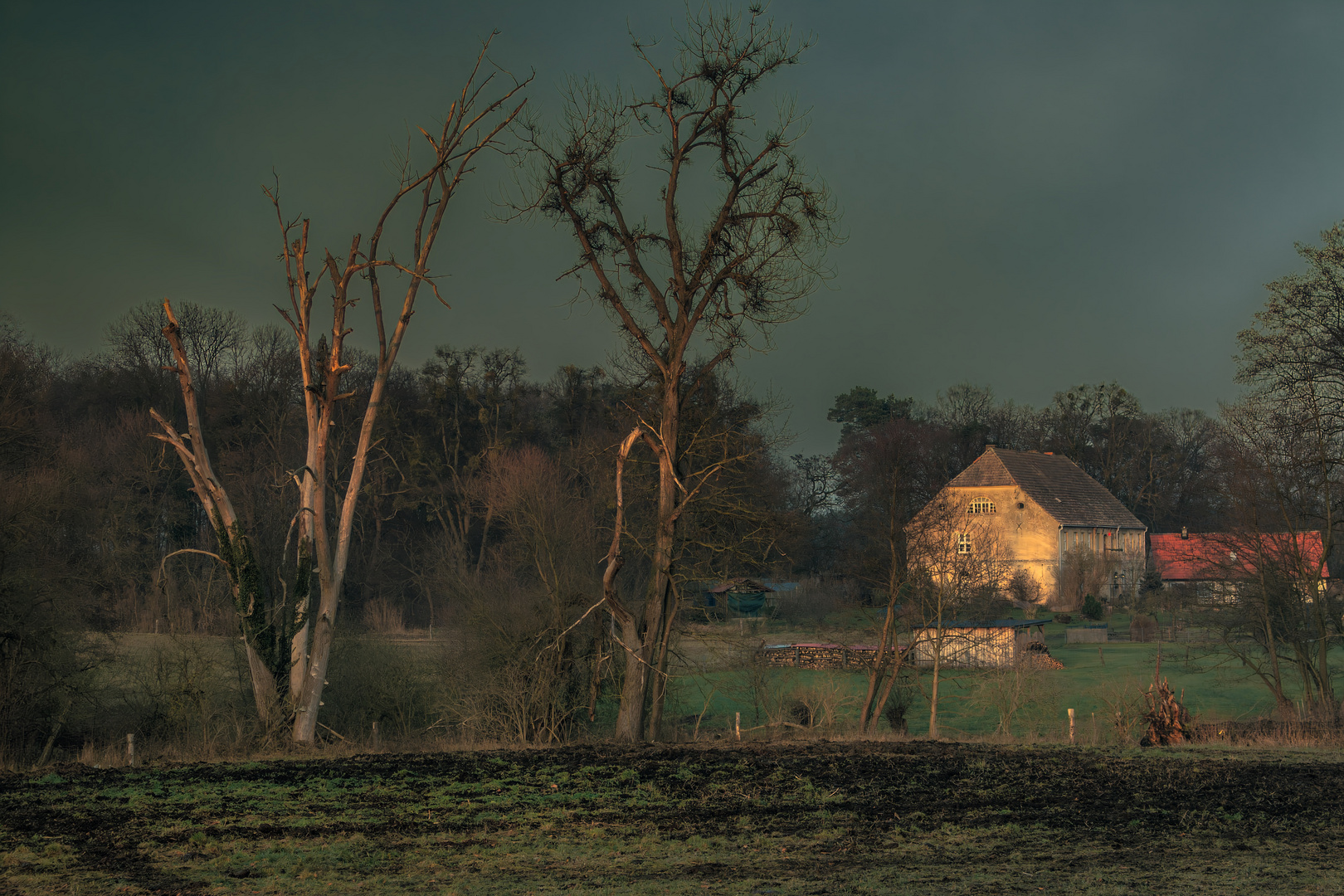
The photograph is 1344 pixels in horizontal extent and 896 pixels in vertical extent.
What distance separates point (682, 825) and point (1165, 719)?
42.9 ft

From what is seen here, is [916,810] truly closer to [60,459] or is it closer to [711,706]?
[711,706]

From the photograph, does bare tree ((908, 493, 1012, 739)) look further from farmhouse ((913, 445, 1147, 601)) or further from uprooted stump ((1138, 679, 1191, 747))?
farmhouse ((913, 445, 1147, 601))

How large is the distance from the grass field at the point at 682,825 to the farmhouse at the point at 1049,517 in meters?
49.7

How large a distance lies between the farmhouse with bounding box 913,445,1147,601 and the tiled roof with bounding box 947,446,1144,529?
2.1 inches

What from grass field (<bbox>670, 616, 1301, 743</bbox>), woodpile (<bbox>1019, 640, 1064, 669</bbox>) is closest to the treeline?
grass field (<bbox>670, 616, 1301, 743</bbox>)

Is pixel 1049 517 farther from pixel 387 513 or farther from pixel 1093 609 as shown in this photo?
pixel 387 513

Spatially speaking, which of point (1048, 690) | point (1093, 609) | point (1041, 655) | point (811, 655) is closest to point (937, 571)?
point (1048, 690)

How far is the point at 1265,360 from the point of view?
87.2 feet

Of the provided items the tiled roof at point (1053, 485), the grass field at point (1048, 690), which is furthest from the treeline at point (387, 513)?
the tiled roof at point (1053, 485)

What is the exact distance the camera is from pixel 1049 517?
213 feet

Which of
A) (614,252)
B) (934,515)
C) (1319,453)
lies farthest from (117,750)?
(1319,453)

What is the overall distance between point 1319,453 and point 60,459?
34.8m

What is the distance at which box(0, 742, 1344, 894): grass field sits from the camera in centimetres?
791

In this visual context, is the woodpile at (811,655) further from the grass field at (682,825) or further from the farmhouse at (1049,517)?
the farmhouse at (1049,517)
